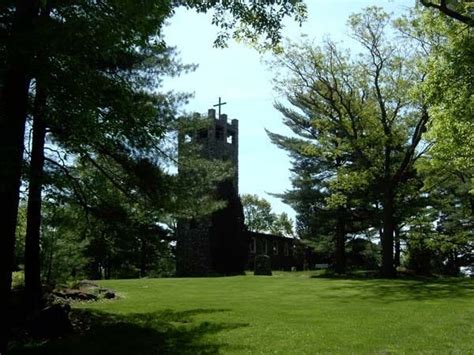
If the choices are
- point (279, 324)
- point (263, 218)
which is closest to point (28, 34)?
point (279, 324)

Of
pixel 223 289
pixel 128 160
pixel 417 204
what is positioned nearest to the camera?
pixel 128 160

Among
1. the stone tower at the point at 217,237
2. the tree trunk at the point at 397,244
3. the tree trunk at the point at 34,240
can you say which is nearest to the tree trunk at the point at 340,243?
the tree trunk at the point at 397,244

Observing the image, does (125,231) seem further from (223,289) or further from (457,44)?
(457,44)

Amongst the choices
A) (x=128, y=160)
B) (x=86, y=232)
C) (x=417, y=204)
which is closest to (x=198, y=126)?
(x=128, y=160)

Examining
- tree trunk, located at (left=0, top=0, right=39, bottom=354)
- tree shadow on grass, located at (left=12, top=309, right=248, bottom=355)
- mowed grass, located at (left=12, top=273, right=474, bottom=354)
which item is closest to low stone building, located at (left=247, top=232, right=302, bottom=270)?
mowed grass, located at (left=12, top=273, right=474, bottom=354)

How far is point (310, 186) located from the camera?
37125 mm

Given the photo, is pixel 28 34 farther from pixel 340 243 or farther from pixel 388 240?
pixel 340 243

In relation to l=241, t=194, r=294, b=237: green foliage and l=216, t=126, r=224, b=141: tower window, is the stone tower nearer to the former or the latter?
l=216, t=126, r=224, b=141: tower window

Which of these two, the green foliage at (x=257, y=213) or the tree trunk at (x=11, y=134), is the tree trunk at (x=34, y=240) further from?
the green foliage at (x=257, y=213)

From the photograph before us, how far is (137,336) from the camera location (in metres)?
9.91

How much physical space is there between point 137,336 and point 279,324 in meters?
2.72

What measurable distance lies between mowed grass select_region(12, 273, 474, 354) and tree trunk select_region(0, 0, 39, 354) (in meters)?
1.97

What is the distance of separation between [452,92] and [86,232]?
10.9 meters

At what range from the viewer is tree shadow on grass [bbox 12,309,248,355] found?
8789 millimetres
